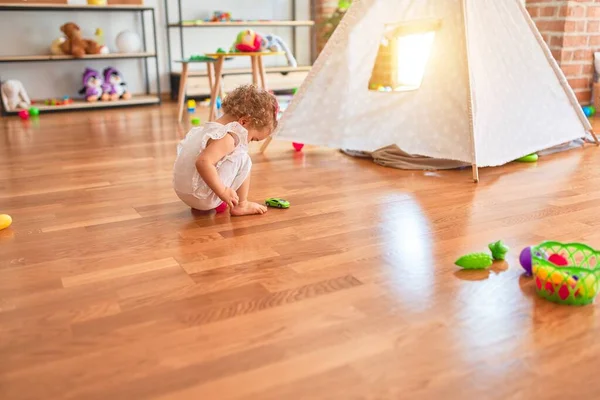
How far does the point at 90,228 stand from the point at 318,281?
2.33ft

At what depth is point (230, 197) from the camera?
5.17ft

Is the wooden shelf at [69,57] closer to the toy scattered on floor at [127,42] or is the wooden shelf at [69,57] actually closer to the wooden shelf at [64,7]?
the toy scattered on floor at [127,42]

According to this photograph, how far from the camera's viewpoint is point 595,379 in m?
0.83

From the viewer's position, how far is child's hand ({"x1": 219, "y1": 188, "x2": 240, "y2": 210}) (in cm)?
156

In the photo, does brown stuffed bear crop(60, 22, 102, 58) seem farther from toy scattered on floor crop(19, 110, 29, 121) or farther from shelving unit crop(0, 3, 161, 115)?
toy scattered on floor crop(19, 110, 29, 121)

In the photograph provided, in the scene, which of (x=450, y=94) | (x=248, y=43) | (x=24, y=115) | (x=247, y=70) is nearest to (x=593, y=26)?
(x=450, y=94)

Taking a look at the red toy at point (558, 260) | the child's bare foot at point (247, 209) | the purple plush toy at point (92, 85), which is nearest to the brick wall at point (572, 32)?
the child's bare foot at point (247, 209)

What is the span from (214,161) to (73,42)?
3172mm

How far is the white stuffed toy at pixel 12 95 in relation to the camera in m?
4.05

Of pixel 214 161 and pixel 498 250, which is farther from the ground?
pixel 214 161

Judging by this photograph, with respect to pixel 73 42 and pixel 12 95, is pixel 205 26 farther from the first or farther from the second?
pixel 12 95

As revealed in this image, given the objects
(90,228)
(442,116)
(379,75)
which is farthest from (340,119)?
(379,75)

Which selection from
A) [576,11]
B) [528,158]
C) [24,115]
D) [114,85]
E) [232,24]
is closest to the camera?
[528,158]

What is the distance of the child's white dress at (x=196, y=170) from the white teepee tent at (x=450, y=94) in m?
0.84
